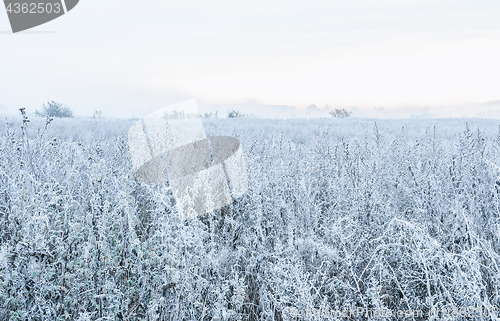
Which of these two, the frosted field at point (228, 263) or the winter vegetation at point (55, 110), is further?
the winter vegetation at point (55, 110)

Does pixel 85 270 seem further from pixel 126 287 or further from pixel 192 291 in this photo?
pixel 192 291

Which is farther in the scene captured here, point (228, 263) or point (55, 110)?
point (55, 110)

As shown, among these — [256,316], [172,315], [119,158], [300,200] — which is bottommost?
[256,316]

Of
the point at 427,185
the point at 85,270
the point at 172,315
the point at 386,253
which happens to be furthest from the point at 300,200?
the point at 85,270

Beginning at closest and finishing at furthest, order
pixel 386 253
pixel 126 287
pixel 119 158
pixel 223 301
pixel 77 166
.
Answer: pixel 223 301
pixel 126 287
pixel 386 253
pixel 77 166
pixel 119 158

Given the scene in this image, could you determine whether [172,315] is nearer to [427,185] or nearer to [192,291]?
[192,291]

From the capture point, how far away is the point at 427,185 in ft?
10.5

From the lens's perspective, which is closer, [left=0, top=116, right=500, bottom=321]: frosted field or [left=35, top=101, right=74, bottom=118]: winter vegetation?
[left=0, top=116, right=500, bottom=321]: frosted field

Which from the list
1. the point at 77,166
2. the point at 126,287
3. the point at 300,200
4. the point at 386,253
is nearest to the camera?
the point at 126,287

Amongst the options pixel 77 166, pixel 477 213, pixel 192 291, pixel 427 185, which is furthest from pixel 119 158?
pixel 477 213

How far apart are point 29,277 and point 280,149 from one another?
480 cm

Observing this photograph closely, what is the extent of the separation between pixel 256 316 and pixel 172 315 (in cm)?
70

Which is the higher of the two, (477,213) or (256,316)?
(477,213)

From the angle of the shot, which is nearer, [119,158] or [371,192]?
[371,192]
